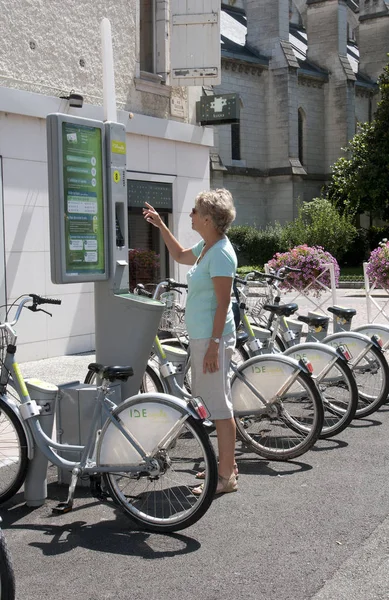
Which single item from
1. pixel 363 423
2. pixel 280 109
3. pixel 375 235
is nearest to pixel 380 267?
pixel 363 423

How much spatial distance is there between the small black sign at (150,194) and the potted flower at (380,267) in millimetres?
3520

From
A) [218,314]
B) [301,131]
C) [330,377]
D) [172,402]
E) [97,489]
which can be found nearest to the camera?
[172,402]

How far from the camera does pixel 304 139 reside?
153ft

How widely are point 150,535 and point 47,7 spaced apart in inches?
331

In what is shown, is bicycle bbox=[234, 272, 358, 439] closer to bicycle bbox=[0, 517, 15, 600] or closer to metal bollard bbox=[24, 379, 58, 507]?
metal bollard bbox=[24, 379, 58, 507]

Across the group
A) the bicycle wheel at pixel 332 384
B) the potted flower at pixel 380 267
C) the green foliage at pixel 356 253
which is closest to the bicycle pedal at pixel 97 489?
the bicycle wheel at pixel 332 384

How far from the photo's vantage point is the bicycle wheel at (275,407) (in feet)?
19.6

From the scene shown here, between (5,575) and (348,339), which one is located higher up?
(348,339)

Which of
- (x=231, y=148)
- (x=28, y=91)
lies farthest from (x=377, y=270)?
(x=231, y=148)

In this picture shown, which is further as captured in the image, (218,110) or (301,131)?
(301,131)

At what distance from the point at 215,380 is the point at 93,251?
4.15ft

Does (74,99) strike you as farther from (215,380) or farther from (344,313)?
(215,380)

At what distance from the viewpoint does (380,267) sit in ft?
37.9

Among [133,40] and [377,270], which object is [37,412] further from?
[133,40]
